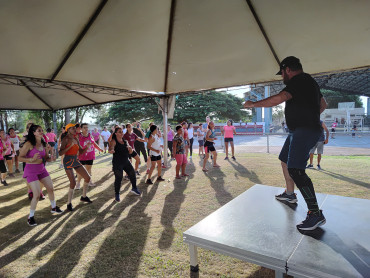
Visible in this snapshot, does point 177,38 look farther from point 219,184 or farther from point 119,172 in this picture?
point 219,184

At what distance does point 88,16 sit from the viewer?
14.9 feet

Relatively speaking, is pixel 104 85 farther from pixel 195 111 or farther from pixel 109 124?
pixel 109 124

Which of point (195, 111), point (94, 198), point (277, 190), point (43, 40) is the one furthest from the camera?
point (195, 111)

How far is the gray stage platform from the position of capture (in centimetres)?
197

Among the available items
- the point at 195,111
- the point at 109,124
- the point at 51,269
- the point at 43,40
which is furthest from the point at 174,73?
the point at 109,124

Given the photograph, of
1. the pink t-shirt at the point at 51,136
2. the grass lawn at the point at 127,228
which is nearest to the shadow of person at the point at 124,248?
the grass lawn at the point at 127,228

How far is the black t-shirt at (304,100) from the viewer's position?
243 cm

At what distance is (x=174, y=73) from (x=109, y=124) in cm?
3363

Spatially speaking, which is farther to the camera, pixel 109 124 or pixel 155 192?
pixel 109 124

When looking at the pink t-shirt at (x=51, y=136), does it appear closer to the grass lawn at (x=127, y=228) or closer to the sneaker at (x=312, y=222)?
the grass lawn at (x=127, y=228)

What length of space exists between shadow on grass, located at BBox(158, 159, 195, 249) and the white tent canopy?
359 centimetres

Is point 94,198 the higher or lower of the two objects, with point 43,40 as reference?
Result: lower

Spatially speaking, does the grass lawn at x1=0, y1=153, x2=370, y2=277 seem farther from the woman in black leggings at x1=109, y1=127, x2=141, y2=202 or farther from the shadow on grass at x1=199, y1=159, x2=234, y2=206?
the woman in black leggings at x1=109, y1=127, x2=141, y2=202

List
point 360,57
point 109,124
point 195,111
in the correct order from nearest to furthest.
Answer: point 360,57 < point 195,111 < point 109,124
